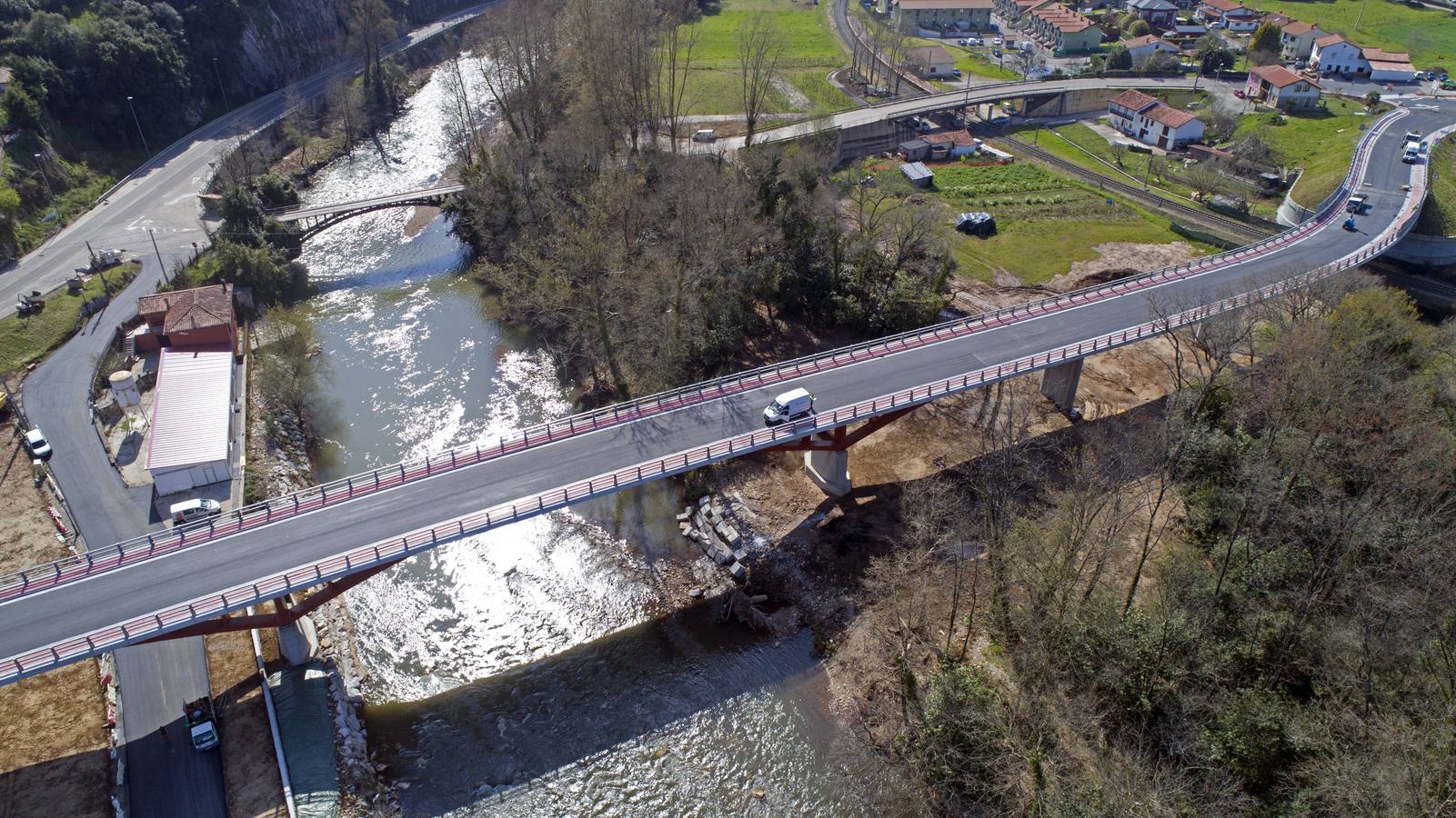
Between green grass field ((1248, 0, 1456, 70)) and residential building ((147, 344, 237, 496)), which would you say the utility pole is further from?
green grass field ((1248, 0, 1456, 70))

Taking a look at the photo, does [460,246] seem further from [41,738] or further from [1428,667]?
[1428,667]

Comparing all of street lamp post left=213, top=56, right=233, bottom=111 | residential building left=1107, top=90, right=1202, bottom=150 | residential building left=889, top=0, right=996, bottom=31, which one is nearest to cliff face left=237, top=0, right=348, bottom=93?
street lamp post left=213, top=56, right=233, bottom=111

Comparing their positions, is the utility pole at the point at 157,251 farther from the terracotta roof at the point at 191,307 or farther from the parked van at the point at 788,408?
the parked van at the point at 788,408

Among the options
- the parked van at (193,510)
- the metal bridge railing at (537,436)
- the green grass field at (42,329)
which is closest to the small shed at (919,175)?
the metal bridge railing at (537,436)

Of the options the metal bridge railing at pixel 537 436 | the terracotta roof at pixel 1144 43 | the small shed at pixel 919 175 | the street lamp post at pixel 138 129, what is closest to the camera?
the metal bridge railing at pixel 537 436

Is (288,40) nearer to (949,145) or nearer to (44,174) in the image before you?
(44,174)

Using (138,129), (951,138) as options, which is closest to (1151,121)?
(951,138)
